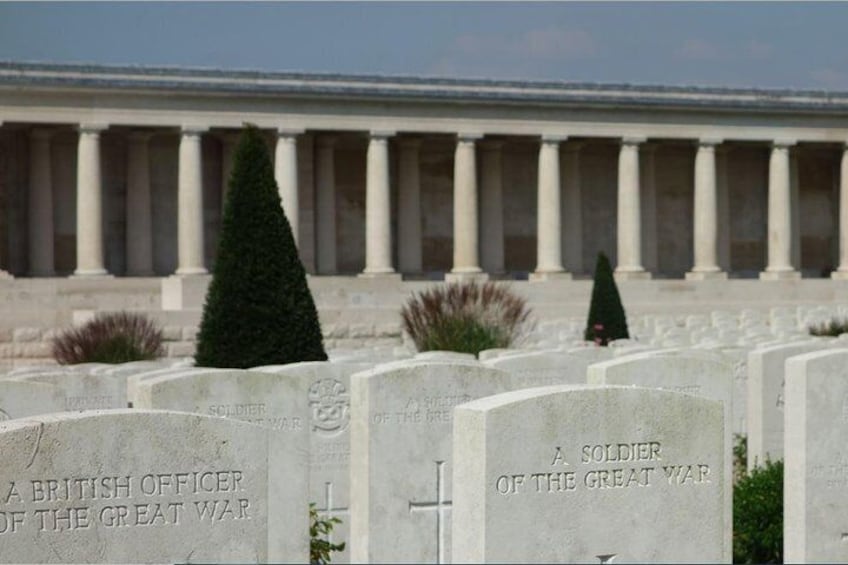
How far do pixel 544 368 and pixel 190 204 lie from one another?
40.0 meters

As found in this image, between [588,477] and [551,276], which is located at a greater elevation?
[551,276]

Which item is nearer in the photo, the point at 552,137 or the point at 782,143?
the point at 552,137

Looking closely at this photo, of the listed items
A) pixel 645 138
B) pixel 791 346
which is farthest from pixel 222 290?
pixel 645 138

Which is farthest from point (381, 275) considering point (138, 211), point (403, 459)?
point (403, 459)

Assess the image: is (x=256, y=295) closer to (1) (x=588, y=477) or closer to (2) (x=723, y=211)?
(1) (x=588, y=477)

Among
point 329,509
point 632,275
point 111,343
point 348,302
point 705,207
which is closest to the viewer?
point 329,509

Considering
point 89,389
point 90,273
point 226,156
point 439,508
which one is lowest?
point 439,508

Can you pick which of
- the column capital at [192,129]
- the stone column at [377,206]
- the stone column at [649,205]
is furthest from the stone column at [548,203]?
the column capital at [192,129]

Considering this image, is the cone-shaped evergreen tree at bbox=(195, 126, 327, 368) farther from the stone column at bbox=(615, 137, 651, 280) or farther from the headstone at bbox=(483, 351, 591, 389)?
the stone column at bbox=(615, 137, 651, 280)

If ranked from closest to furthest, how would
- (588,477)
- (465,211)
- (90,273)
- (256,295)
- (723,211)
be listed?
(588,477) < (256,295) < (90,273) < (465,211) < (723,211)

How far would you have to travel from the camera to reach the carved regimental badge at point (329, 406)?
14.6m

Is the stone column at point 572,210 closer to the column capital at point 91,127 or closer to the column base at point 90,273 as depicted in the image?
the column capital at point 91,127

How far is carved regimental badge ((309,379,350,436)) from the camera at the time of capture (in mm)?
14570

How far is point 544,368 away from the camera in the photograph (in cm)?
1694
